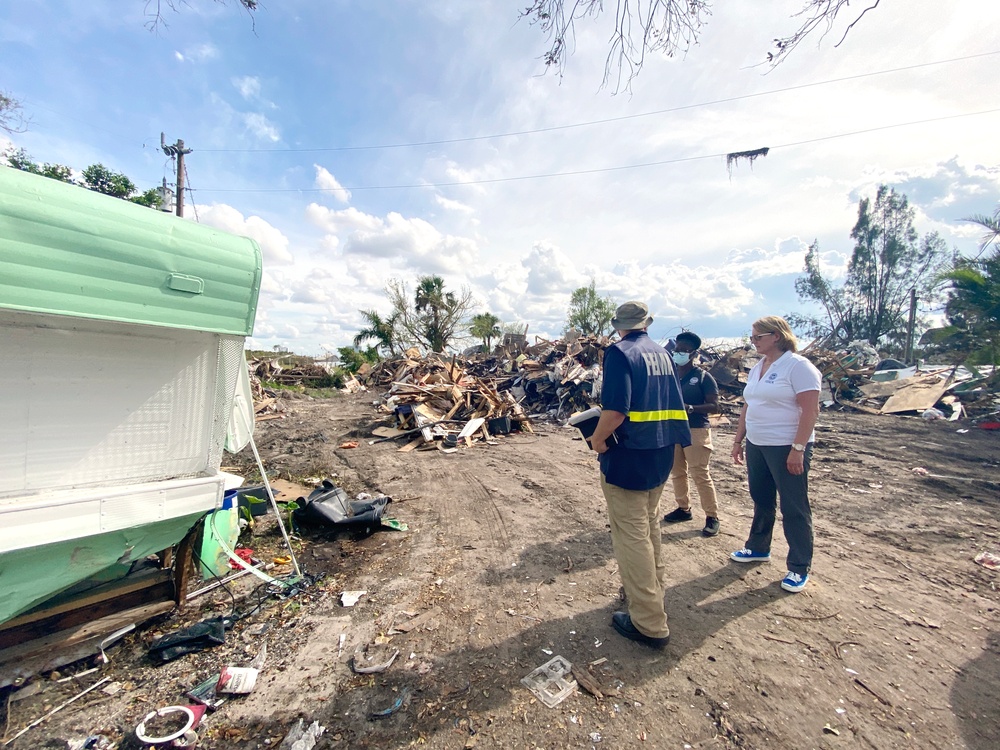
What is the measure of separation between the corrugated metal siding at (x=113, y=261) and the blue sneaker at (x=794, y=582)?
4.35 metres

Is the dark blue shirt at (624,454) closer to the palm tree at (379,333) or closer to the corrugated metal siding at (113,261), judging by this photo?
Result: the corrugated metal siding at (113,261)

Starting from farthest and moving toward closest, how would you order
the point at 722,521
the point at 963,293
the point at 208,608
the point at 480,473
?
1. the point at 963,293
2. the point at 480,473
3. the point at 722,521
4. the point at 208,608

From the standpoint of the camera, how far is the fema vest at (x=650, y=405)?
105 inches

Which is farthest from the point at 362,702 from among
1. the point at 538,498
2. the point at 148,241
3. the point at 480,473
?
the point at 480,473

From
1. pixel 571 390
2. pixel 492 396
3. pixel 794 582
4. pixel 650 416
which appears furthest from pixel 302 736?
pixel 571 390

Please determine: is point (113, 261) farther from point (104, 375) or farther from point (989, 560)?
point (989, 560)

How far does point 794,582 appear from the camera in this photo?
10.8 feet

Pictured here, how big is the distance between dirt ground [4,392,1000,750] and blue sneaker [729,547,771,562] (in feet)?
0.33

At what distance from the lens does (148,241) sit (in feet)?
7.98

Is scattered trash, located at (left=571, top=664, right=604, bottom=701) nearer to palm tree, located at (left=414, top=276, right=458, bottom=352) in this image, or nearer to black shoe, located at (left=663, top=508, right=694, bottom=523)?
black shoe, located at (left=663, top=508, right=694, bottom=523)

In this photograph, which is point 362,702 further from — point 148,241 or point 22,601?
point 148,241

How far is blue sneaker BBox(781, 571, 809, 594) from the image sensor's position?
10.8ft

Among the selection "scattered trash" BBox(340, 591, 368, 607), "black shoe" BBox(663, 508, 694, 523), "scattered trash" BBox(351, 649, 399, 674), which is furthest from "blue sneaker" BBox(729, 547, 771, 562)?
"scattered trash" BBox(340, 591, 368, 607)

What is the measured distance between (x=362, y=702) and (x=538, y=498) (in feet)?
12.0
